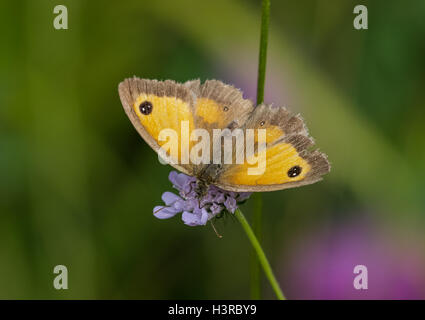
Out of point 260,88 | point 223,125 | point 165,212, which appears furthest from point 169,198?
point 260,88

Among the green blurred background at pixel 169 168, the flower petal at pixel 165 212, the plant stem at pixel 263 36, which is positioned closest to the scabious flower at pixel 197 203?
the flower petal at pixel 165 212

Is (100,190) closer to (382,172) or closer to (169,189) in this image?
(169,189)

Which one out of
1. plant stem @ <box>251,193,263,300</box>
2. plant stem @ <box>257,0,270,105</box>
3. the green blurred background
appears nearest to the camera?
plant stem @ <box>257,0,270,105</box>

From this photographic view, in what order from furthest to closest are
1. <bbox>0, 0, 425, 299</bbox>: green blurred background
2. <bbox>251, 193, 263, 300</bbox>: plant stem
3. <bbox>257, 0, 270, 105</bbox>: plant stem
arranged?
<bbox>0, 0, 425, 299</bbox>: green blurred background < <bbox>251, 193, 263, 300</bbox>: plant stem < <bbox>257, 0, 270, 105</bbox>: plant stem

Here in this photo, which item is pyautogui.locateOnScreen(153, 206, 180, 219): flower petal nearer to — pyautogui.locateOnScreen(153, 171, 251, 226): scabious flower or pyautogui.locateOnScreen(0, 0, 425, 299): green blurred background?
pyautogui.locateOnScreen(153, 171, 251, 226): scabious flower

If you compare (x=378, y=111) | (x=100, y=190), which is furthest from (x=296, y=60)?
(x=100, y=190)

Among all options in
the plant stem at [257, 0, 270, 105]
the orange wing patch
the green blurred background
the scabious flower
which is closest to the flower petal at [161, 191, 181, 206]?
the scabious flower

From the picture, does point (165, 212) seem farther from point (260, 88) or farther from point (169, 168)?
point (169, 168)
